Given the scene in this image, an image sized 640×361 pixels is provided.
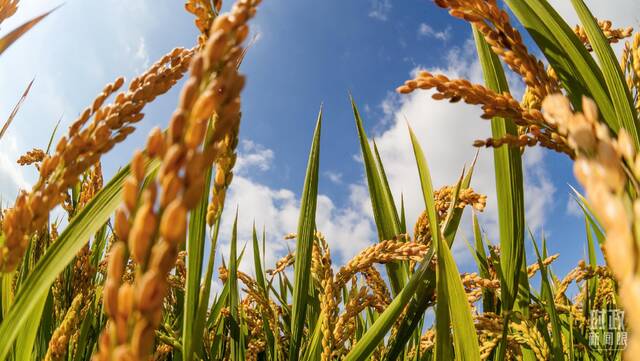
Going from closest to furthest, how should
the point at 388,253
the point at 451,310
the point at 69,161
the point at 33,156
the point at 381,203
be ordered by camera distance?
the point at 69,161 → the point at 451,310 → the point at 388,253 → the point at 381,203 → the point at 33,156

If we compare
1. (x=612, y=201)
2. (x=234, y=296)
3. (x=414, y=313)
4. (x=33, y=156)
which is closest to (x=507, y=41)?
(x=612, y=201)

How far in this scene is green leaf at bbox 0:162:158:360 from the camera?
106 cm

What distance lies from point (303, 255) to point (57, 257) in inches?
32.5

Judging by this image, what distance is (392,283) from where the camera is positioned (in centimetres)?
192

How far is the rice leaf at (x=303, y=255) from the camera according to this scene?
1699mm

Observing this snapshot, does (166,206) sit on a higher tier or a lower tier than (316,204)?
lower

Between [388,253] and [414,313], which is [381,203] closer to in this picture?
[388,253]

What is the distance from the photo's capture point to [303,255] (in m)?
1.71

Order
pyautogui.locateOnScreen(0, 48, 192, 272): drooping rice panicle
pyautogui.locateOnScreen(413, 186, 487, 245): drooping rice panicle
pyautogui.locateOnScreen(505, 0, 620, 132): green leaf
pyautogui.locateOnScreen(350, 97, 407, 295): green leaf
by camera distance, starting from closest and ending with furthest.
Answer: pyautogui.locateOnScreen(0, 48, 192, 272): drooping rice panicle → pyautogui.locateOnScreen(505, 0, 620, 132): green leaf → pyautogui.locateOnScreen(350, 97, 407, 295): green leaf → pyautogui.locateOnScreen(413, 186, 487, 245): drooping rice panicle

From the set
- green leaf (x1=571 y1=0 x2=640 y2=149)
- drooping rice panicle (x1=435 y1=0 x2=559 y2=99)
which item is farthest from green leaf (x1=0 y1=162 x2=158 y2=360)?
green leaf (x1=571 y1=0 x2=640 y2=149)

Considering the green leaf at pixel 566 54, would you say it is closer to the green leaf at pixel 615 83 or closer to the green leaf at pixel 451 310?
the green leaf at pixel 615 83

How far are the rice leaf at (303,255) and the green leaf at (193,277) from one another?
62 cm

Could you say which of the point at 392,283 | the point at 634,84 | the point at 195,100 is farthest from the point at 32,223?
the point at 634,84

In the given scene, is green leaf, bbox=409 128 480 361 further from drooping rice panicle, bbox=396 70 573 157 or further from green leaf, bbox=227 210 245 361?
green leaf, bbox=227 210 245 361
